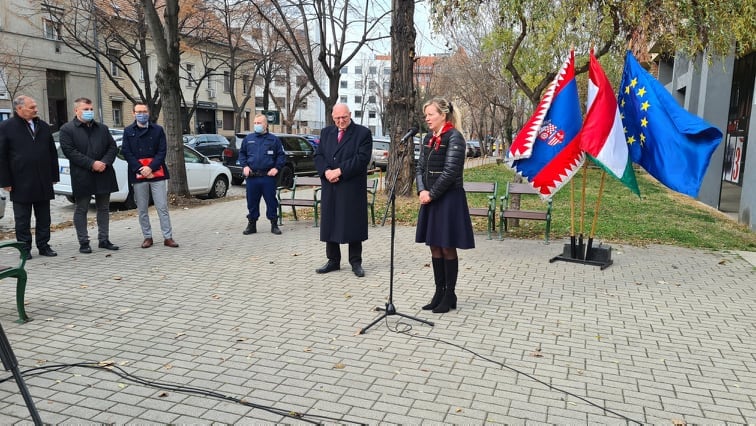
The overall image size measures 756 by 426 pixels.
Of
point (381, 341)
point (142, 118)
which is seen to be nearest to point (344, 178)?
point (381, 341)

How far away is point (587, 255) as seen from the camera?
7.75m

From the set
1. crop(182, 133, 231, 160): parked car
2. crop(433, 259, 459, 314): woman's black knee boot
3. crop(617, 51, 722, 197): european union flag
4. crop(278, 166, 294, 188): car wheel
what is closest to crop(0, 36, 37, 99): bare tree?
crop(182, 133, 231, 160): parked car

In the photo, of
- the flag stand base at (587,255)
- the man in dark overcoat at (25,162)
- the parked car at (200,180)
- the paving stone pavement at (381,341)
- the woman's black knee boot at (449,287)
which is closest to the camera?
the paving stone pavement at (381,341)

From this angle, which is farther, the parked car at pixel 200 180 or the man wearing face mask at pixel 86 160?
the parked car at pixel 200 180

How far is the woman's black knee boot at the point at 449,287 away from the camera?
210 inches

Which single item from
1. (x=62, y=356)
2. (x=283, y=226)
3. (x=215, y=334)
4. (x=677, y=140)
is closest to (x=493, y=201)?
(x=677, y=140)

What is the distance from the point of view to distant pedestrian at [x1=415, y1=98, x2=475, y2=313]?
5059 mm

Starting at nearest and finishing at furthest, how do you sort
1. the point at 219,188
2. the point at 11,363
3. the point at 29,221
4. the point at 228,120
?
the point at 11,363
the point at 29,221
the point at 219,188
the point at 228,120

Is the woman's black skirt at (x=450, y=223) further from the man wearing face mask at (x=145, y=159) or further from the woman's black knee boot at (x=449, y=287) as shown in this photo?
the man wearing face mask at (x=145, y=159)

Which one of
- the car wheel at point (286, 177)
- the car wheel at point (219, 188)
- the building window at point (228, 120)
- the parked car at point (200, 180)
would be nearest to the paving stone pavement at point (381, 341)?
the parked car at point (200, 180)

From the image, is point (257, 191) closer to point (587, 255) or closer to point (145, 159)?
point (145, 159)

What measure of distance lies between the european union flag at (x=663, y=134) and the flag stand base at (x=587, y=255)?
1.33 metres

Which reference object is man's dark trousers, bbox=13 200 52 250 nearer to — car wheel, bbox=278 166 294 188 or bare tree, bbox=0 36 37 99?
car wheel, bbox=278 166 294 188

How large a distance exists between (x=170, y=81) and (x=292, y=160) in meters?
5.95
